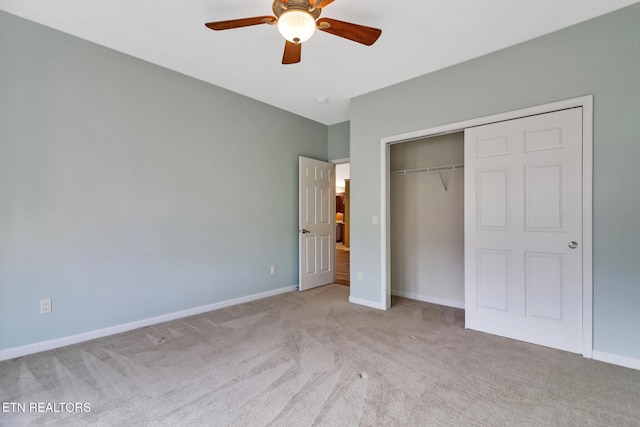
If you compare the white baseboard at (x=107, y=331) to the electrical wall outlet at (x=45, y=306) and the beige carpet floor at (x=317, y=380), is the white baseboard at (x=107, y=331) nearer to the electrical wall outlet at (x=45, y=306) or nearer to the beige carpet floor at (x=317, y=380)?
the beige carpet floor at (x=317, y=380)

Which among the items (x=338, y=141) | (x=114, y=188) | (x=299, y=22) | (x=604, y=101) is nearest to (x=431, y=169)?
(x=338, y=141)

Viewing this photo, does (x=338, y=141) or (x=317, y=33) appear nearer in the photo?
(x=317, y=33)

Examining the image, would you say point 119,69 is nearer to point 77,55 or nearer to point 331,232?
point 77,55

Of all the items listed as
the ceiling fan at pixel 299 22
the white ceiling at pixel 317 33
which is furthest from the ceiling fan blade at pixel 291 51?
the white ceiling at pixel 317 33

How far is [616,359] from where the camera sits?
91.3 inches

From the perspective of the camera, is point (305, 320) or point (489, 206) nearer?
point (489, 206)

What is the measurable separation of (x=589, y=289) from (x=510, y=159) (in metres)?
1.26

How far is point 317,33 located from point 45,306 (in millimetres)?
3321

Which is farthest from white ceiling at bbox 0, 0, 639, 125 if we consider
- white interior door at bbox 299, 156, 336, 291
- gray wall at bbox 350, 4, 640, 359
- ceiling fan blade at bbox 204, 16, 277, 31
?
white interior door at bbox 299, 156, 336, 291

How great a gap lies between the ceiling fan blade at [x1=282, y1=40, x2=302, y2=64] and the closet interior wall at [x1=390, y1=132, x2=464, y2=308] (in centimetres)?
241

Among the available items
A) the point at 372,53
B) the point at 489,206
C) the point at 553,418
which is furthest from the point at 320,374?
the point at 372,53

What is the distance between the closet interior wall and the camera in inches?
151

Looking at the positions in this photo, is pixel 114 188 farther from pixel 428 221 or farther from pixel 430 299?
pixel 430 299

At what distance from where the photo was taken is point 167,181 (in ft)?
10.8
